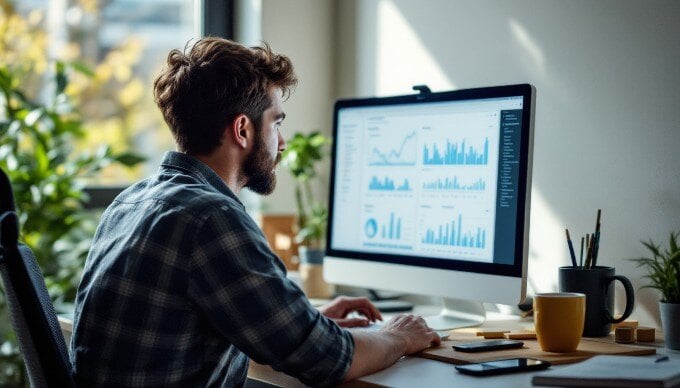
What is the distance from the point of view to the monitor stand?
1843mm

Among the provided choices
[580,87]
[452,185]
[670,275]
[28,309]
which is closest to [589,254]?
[670,275]

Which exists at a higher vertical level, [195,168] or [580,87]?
[580,87]

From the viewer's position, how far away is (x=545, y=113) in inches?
77.8

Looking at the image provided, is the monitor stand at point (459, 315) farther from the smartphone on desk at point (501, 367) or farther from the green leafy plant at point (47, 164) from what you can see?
the green leafy plant at point (47, 164)

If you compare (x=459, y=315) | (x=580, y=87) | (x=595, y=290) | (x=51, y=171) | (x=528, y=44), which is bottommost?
(x=459, y=315)

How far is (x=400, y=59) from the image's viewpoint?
2.37 meters

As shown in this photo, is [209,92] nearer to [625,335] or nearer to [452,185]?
[452,185]

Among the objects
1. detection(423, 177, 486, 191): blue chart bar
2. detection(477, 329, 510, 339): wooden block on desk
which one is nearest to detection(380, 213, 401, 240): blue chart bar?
detection(423, 177, 486, 191): blue chart bar

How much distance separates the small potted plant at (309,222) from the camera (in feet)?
7.43

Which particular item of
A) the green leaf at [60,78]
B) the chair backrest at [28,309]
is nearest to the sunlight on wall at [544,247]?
the chair backrest at [28,309]

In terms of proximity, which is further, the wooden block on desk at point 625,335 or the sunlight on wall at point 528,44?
the sunlight on wall at point 528,44

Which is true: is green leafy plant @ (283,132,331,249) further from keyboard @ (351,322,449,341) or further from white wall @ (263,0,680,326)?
keyboard @ (351,322,449,341)

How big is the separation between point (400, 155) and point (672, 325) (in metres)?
0.64

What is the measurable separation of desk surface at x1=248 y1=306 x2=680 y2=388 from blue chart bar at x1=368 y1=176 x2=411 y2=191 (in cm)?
46
